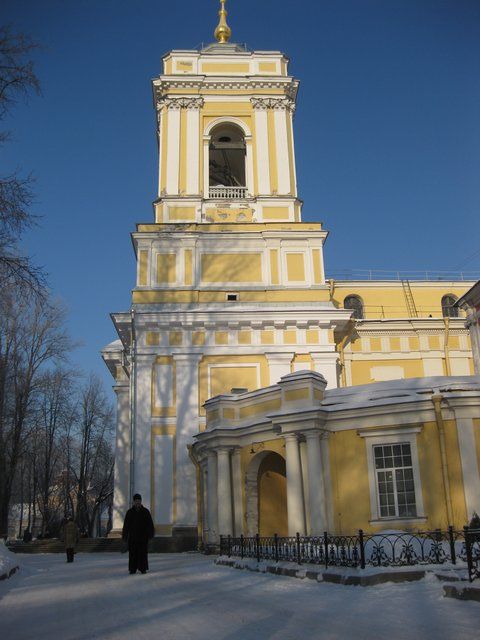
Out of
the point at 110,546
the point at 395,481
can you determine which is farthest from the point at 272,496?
the point at 110,546

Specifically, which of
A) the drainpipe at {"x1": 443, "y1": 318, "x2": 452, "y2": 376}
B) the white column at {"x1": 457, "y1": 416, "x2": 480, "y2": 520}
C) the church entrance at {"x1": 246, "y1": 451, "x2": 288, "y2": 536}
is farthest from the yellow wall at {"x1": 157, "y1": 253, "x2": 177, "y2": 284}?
the white column at {"x1": 457, "y1": 416, "x2": 480, "y2": 520}

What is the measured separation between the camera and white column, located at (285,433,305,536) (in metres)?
16.5

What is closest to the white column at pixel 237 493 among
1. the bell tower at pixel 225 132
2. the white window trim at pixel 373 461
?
the white window trim at pixel 373 461

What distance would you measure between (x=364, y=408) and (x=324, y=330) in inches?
443

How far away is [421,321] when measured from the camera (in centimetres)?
3256

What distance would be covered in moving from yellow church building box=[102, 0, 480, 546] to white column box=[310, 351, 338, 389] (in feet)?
0.20

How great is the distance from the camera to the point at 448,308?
35625mm

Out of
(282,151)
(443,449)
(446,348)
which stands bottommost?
(443,449)

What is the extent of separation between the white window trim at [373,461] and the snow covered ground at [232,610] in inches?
181

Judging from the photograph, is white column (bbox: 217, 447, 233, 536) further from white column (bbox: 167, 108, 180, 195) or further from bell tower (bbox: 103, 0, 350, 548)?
white column (bbox: 167, 108, 180, 195)

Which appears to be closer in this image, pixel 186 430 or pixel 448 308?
pixel 186 430

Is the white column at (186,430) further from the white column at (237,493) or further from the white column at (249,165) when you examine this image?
the white column at (249,165)

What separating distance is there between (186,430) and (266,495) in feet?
21.6

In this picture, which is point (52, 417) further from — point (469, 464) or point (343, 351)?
point (469, 464)
